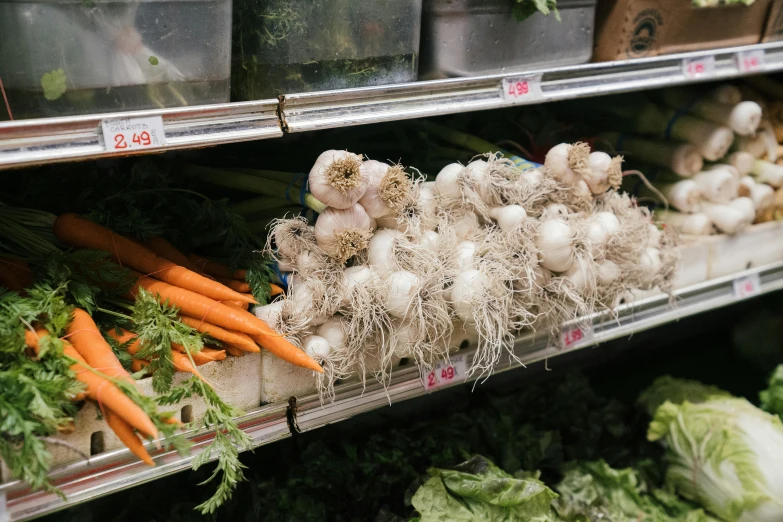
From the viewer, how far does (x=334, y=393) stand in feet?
3.90

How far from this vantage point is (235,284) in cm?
126

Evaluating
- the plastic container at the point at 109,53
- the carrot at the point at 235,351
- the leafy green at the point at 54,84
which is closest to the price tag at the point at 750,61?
the plastic container at the point at 109,53

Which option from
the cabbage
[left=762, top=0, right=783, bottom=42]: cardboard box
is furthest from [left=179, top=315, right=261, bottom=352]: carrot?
[left=762, top=0, right=783, bottom=42]: cardboard box

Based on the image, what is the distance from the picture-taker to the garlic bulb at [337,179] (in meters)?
1.06

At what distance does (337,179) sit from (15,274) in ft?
1.86

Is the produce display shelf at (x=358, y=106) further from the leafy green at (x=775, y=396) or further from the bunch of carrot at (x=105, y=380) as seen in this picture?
the leafy green at (x=775, y=396)

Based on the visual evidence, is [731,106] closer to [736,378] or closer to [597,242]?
[597,242]

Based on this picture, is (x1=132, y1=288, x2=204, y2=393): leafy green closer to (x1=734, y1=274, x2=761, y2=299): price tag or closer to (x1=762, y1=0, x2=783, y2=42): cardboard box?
(x1=734, y1=274, x2=761, y2=299): price tag

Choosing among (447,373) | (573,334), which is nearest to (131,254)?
(447,373)

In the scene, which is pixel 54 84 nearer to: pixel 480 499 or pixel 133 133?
pixel 133 133

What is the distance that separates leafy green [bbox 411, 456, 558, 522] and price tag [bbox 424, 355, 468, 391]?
0.23m

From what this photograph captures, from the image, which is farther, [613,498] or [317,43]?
[613,498]

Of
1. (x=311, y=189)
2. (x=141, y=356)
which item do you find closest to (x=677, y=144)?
(x=311, y=189)

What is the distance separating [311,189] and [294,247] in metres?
0.13
